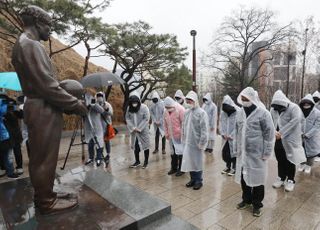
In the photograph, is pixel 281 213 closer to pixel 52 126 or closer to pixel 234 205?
pixel 234 205

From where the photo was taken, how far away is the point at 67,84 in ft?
9.62

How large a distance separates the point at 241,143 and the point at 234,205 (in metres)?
1.08

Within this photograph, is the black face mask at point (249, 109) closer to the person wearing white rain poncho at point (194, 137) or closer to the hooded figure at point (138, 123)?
the person wearing white rain poncho at point (194, 137)

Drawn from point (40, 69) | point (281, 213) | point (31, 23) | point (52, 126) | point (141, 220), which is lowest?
point (281, 213)

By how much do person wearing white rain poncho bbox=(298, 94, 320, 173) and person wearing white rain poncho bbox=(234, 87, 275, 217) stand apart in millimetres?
2563

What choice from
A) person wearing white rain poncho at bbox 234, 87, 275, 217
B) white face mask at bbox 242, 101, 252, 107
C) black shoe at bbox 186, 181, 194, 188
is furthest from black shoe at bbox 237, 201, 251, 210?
white face mask at bbox 242, 101, 252, 107

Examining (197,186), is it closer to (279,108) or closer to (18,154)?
(279,108)

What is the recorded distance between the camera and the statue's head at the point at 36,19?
2.72 metres

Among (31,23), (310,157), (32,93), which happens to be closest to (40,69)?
(32,93)

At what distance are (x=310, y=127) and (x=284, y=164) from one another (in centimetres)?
147

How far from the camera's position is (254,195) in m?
3.84

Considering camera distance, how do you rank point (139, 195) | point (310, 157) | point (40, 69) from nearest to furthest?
point (40, 69) → point (139, 195) → point (310, 157)

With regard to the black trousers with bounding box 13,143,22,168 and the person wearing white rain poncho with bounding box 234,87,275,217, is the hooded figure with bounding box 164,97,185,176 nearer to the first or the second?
the person wearing white rain poncho with bounding box 234,87,275,217

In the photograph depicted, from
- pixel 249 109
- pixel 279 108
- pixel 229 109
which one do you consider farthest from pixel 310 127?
pixel 249 109
